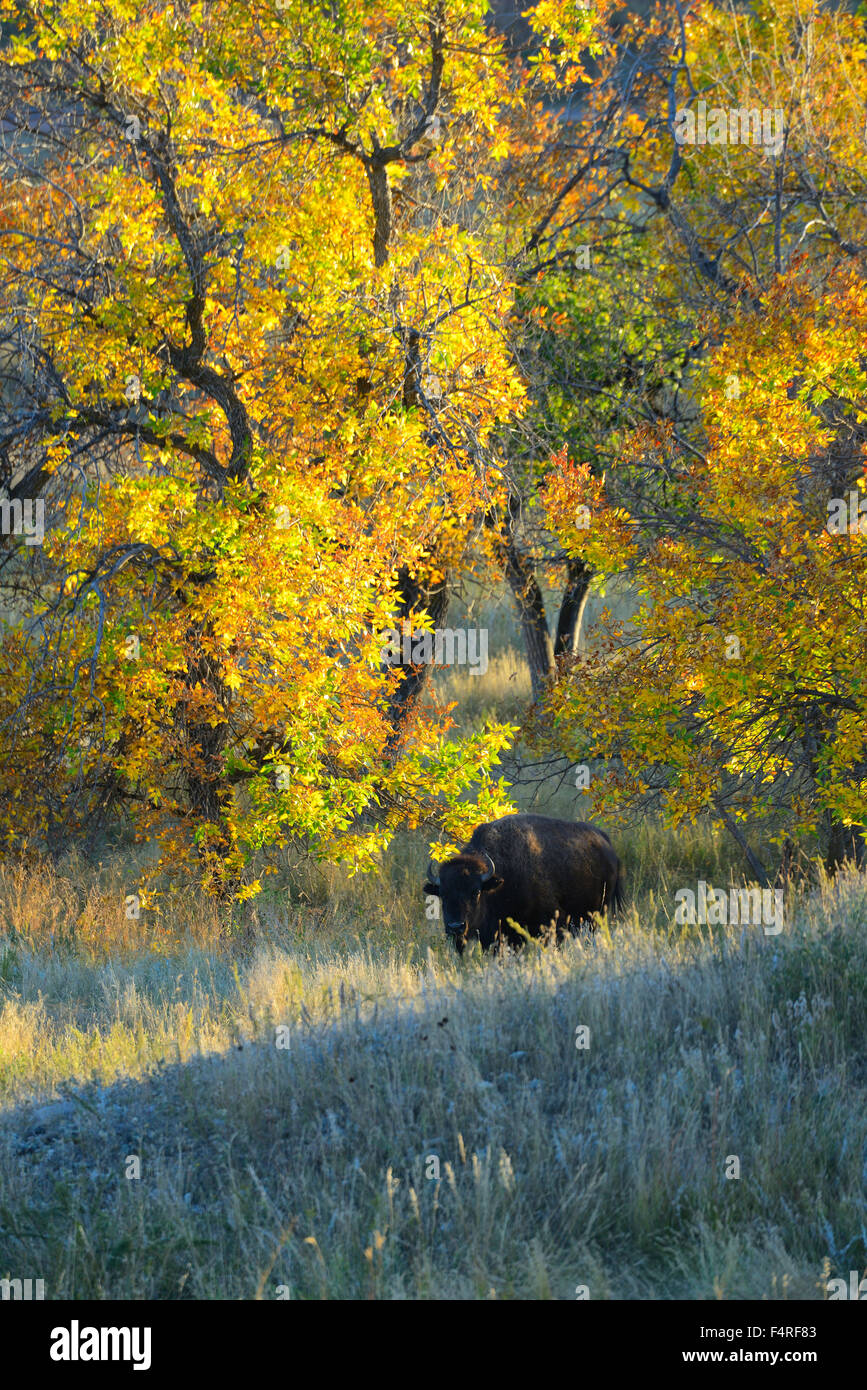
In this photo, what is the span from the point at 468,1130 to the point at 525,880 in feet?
18.4

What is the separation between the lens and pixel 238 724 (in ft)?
39.9

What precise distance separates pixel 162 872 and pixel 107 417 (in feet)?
14.9

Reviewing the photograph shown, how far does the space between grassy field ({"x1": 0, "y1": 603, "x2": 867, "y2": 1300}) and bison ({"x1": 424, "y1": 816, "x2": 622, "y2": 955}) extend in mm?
2052

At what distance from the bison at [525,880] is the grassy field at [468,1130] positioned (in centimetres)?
205

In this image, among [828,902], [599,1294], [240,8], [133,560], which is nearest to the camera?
[599,1294]

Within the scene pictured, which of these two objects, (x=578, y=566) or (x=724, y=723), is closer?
(x=724, y=723)

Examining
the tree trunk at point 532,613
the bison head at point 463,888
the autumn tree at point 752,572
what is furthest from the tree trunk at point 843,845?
the tree trunk at point 532,613

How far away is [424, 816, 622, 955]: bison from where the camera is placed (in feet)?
34.8

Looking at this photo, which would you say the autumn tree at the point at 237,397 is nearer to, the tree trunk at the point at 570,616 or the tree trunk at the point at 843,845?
the tree trunk at the point at 843,845

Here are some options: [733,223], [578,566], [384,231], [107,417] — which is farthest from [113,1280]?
[733,223]

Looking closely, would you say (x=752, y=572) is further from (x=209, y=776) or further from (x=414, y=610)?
(x=209, y=776)

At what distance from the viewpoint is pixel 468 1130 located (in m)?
5.71

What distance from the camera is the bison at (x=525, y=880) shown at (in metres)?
10.6

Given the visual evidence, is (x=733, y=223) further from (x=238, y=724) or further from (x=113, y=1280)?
(x=113, y=1280)
